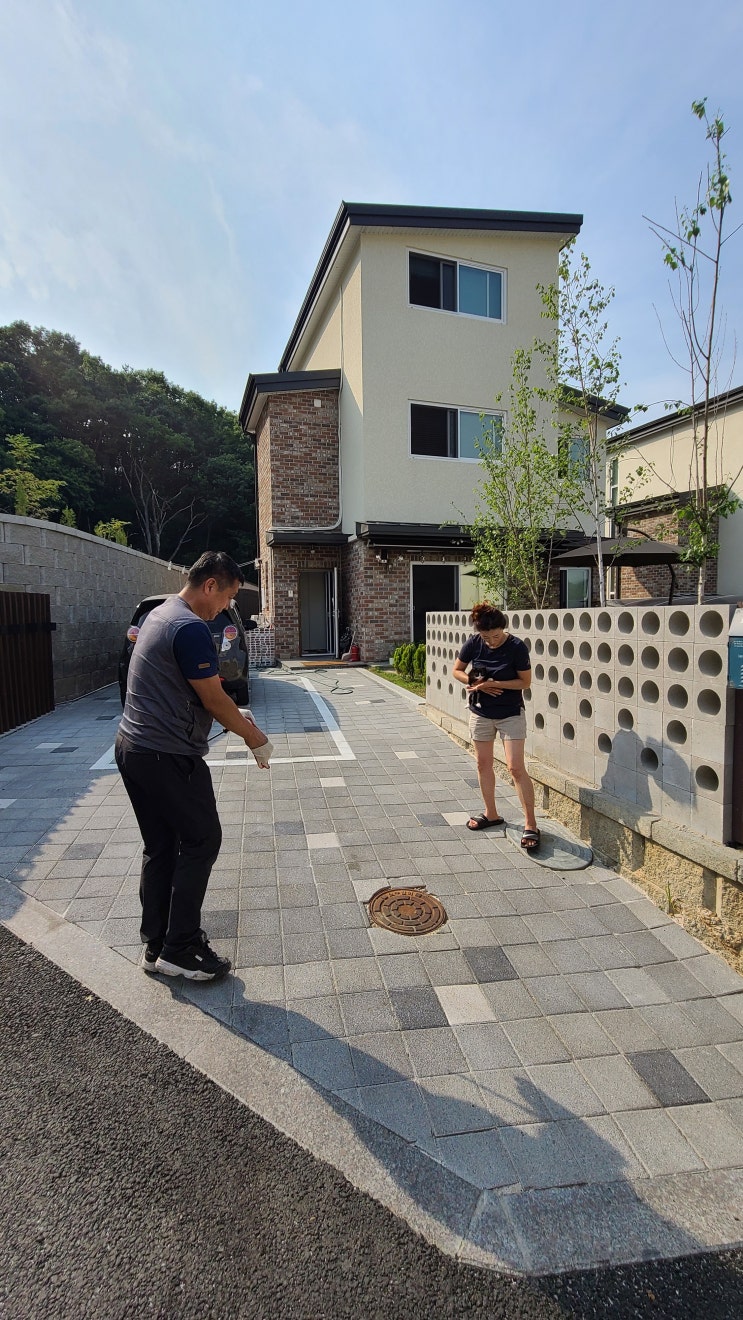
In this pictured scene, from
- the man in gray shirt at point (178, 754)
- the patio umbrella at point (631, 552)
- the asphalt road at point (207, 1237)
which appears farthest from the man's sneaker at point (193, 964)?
the patio umbrella at point (631, 552)

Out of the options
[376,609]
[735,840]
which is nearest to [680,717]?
[735,840]

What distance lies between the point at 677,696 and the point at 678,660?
19 centimetres

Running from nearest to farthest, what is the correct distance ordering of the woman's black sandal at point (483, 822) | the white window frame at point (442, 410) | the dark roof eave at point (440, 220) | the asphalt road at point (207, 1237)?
1. the asphalt road at point (207, 1237)
2. the woman's black sandal at point (483, 822)
3. the dark roof eave at point (440, 220)
4. the white window frame at point (442, 410)

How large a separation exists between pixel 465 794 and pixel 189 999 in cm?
303

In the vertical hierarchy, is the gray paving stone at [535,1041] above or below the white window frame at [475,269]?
below

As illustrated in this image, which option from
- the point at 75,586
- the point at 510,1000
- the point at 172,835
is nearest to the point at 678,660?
the point at 510,1000

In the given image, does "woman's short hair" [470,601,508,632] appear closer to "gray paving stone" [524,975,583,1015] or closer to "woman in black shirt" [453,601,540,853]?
"woman in black shirt" [453,601,540,853]

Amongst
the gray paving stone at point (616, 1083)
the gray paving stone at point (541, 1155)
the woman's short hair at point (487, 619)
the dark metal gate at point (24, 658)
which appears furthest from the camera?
the dark metal gate at point (24, 658)

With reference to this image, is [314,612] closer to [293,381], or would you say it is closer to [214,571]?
[293,381]

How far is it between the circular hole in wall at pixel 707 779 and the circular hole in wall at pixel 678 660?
50 cm

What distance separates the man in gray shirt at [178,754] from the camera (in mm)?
2531

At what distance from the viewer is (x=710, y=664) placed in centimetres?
302

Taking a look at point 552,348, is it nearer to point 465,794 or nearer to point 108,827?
point 465,794

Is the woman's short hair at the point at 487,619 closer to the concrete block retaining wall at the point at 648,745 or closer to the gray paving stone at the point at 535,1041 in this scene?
the concrete block retaining wall at the point at 648,745
